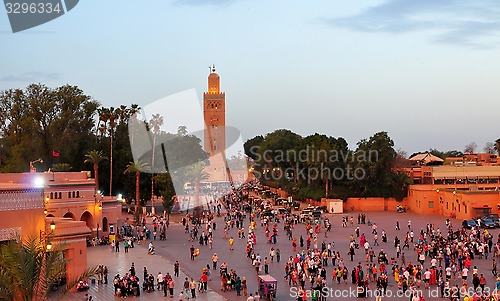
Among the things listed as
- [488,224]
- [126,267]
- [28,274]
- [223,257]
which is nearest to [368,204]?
[488,224]

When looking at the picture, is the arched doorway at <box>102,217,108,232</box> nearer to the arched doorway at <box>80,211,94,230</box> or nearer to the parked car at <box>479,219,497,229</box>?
the arched doorway at <box>80,211,94,230</box>

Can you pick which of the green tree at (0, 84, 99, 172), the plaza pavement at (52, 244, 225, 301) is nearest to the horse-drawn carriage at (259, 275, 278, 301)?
the plaza pavement at (52, 244, 225, 301)

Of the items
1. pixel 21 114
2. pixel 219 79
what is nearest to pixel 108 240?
pixel 21 114

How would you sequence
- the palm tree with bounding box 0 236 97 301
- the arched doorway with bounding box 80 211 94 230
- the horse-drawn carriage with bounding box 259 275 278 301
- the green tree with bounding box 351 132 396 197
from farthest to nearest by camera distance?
the green tree with bounding box 351 132 396 197
the arched doorway with bounding box 80 211 94 230
the horse-drawn carriage with bounding box 259 275 278 301
the palm tree with bounding box 0 236 97 301

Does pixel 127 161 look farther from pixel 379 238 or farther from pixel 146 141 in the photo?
pixel 379 238

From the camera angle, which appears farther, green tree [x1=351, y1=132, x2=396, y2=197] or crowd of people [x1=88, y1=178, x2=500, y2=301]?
green tree [x1=351, y1=132, x2=396, y2=197]

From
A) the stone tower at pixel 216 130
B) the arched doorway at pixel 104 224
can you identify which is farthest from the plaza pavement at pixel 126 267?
the stone tower at pixel 216 130

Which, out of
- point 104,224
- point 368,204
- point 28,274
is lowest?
point 104,224

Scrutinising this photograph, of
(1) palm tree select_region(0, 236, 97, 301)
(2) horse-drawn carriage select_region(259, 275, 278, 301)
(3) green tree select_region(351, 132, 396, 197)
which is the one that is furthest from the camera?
(3) green tree select_region(351, 132, 396, 197)

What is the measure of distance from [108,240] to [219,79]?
112 metres

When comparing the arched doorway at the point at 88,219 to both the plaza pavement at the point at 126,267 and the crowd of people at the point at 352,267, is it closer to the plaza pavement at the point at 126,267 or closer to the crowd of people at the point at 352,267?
Result: the crowd of people at the point at 352,267

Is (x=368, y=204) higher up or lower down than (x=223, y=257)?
higher up

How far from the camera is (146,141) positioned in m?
69.6

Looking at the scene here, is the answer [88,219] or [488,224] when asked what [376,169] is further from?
[88,219]
